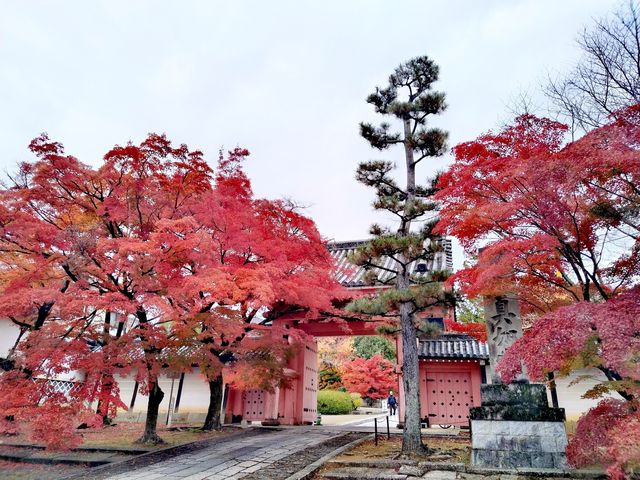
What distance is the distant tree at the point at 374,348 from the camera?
3822 centimetres

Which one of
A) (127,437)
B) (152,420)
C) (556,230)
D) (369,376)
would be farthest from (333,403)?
(556,230)

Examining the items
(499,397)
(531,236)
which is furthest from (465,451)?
(531,236)

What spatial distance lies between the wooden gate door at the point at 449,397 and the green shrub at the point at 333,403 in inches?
560

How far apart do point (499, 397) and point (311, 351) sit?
1145cm

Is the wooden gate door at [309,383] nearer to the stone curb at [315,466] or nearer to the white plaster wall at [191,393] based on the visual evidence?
the white plaster wall at [191,393]

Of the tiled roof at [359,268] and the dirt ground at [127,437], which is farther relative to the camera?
the tiled roof at [359,268]

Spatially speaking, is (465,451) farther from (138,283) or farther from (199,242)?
(138,283)

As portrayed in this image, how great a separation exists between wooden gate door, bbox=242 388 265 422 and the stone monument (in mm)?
11532

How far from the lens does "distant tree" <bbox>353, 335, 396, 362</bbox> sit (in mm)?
38219

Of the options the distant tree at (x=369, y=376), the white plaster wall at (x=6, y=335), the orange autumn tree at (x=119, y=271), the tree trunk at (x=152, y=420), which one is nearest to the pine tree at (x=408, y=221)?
the orange autumn tree at (x=119, y=271)

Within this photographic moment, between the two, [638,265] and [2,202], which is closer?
[638,265]

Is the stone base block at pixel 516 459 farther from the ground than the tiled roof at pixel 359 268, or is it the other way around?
the tiled roof at pixel 359 268

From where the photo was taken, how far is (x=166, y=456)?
980cm

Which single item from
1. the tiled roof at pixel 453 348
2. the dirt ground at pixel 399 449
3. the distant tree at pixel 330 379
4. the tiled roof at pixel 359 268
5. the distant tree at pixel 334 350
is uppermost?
the tiled roof at pixel 359 268
